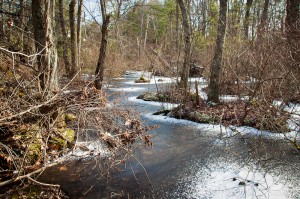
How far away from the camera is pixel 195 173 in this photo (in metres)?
5.61

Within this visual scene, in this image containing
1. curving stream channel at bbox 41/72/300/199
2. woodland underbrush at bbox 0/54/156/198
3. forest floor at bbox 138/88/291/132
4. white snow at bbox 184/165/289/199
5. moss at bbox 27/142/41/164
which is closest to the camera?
woodland underbrush at bbox 0/54/156/198

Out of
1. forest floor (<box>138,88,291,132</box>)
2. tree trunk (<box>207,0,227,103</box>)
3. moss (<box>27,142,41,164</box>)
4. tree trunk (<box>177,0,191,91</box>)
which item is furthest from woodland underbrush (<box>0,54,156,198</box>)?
tree trunk (<box>177,0,191,91</box>)

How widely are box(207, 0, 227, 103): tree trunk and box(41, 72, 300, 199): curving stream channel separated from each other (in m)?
3.49

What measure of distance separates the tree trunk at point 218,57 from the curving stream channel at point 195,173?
3.49 metres

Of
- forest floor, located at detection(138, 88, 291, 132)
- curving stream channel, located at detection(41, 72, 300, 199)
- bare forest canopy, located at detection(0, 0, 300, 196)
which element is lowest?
curving stream channel, located at detection(41, 72, 300, 199)

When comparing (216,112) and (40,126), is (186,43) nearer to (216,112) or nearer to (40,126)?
(216,112)

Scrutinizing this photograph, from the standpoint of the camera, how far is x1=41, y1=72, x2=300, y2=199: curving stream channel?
4.84 meters

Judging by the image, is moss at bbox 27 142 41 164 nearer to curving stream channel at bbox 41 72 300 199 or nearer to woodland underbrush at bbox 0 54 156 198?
woodland underbrush at bbox 0 54 156 198

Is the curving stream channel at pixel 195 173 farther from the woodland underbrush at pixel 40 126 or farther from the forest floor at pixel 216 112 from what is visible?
the forest floor at pixel 216 112

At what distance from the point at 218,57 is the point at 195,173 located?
21.0 feet

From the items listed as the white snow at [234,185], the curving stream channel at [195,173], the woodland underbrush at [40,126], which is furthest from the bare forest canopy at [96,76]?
the white snow at [234,185]

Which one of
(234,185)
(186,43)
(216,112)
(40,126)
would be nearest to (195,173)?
(234,185)

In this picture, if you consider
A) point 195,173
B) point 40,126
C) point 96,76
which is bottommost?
point 195,173

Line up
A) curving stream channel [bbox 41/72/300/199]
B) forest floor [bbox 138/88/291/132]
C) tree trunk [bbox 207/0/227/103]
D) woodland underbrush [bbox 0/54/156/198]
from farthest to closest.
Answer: tree trunk [bbox 207/0/227/103] < forest floor [bbox 138/88/291/132] < curving stream channel [bbox 41/72/300/199] < woodland underbrush [bbox 0/54/156/198]
